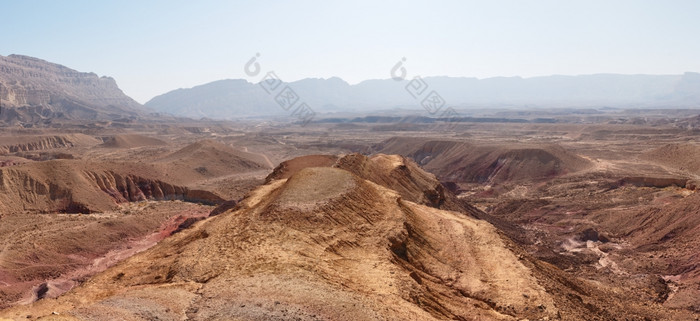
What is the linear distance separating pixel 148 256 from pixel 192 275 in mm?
6111

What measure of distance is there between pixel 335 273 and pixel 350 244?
3278 millimetres

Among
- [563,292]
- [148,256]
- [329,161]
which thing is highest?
[329,161]

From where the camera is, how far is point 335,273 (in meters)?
15.5

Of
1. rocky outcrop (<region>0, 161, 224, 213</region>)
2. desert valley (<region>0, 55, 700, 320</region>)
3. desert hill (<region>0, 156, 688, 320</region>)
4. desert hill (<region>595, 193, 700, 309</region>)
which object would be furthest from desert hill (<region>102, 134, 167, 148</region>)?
desert hill (<region>595, 193, 700, 309</region>)

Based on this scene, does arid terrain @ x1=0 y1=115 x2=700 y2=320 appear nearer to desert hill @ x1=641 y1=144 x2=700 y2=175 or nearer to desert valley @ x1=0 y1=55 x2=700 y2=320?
desert valley @ x1=0 y1=55 x2=700 y2=320

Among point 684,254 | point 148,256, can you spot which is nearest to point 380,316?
point 148,256

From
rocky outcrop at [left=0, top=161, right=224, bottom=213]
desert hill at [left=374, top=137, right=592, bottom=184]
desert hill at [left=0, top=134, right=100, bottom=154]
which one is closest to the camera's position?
rocky outcrop at [left=0, top=161, right=224, bottom=213]

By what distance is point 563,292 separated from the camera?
1820cm

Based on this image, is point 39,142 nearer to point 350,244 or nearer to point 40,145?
point 40,145

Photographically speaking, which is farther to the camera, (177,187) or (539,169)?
(539,169)

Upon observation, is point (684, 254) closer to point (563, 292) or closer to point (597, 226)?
point (597, 226)

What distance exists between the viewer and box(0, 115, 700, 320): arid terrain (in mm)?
14094

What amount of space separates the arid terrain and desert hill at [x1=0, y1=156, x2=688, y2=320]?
8cm

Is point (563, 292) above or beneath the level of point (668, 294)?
above
